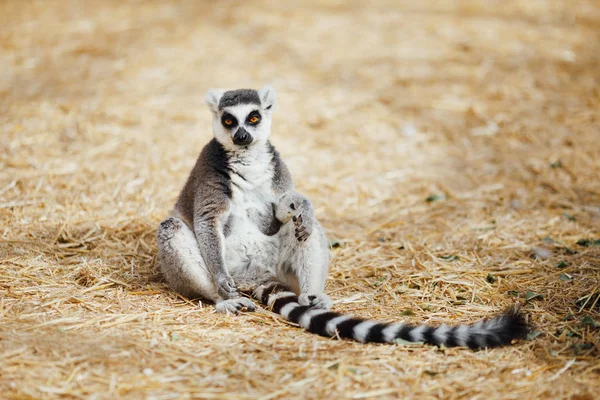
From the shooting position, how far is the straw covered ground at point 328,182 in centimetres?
350

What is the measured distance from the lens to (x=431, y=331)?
374 centimetres

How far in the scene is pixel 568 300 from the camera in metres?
4.45

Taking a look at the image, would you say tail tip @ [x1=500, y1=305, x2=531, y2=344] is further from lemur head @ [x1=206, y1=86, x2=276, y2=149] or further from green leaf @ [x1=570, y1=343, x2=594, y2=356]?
lemur head @ [x1=206, y1=86, x2=276, y2=149]

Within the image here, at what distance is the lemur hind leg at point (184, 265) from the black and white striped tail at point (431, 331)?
0.75 metres

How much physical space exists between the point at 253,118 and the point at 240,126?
158mm

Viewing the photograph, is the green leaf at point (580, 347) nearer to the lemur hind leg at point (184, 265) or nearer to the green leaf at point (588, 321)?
the green leaf at point (588, 321)

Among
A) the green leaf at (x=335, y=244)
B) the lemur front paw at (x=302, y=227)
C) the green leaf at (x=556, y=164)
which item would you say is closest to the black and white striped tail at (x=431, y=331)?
the lemur front paw at (x=302, y=227)

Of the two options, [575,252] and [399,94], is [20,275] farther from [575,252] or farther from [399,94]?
[399,94]

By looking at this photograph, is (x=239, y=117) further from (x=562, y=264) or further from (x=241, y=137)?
(x=562, y=264)

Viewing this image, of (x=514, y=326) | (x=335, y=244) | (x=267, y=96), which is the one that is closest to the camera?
(x=514, y=326)

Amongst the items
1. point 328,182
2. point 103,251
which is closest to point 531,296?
point 328,182

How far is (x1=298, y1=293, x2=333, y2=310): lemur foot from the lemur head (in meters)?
1.28

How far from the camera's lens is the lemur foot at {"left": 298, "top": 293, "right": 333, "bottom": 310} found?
434 centimetres

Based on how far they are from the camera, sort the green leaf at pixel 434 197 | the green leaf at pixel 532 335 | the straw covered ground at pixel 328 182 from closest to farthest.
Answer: the straw covered ground at pixel 328 182, the green leaf at pixel 532 335, the green leaf at pixel 434 197
